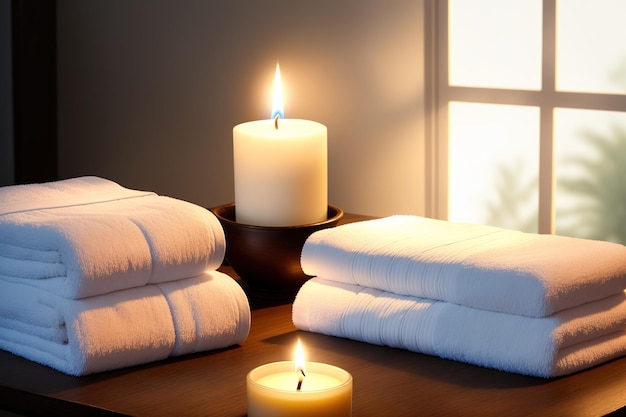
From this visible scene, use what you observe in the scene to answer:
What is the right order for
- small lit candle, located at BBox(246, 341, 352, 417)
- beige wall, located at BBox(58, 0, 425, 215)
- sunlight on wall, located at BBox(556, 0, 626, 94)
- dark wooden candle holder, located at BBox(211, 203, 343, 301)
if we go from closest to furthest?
small lit candle, located at BBox(246, 341, 352, 417) < dark wooden candle holder, located at BBox(211, 203, 343, 301) < sunlight on wall, located at BBox(556, 0, 626, 94) < beige wall, located at BBox(58, 0, 425, 215)

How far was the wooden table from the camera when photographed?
827 mm

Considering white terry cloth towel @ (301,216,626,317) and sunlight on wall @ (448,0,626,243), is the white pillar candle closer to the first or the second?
white terry cloth towel @ (301,216,626,317)

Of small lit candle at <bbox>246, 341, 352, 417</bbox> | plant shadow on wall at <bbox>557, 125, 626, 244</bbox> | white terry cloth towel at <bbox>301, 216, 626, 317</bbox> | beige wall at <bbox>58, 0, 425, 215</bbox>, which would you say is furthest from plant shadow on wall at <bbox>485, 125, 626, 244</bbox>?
small lit candle at <bbox>246, 341, 352, 417</bbox>

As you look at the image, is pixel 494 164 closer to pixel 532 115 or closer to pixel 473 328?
pixel 532 115

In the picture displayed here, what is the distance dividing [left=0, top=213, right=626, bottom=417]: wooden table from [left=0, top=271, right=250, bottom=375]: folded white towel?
1 centimetres

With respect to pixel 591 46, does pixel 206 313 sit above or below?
below

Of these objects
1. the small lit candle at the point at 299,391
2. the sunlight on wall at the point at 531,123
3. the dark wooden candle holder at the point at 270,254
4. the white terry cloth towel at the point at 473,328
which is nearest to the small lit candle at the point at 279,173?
the dark wooden candle holder at the point at 270,254

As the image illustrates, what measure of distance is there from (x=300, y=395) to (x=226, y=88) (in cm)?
115

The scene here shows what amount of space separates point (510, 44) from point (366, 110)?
10.3 inches

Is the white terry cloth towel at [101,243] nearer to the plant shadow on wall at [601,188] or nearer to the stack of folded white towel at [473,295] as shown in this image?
the stack of folded white towel at [473,295]

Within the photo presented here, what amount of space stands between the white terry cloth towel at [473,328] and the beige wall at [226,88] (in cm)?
65

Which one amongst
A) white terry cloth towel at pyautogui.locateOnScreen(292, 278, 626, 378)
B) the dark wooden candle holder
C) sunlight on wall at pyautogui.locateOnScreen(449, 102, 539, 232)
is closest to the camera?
white terry cloth towel at pyautogui.locateOnScreen(292, 278, 626, 378)

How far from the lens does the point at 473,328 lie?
36.0 inches

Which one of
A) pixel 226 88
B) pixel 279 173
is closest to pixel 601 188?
pixel 279 173
